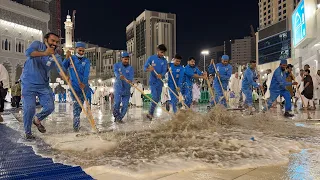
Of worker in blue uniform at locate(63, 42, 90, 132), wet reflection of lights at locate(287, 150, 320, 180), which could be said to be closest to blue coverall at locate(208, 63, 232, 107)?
worker in blue uniform at locate(63, 42, 90, 132)

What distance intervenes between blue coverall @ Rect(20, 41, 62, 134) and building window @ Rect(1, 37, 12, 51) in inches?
2175

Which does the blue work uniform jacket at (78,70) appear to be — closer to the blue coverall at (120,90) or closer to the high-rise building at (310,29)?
the blue coverall at (120,90)

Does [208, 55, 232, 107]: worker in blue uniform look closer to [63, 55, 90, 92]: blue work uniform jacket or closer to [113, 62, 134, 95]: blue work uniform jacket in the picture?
[113, 62, 134, 95]: blue work uniform jacket

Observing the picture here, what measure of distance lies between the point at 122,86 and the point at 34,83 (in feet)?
10.2

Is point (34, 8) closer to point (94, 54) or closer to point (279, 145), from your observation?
point (279, 145)

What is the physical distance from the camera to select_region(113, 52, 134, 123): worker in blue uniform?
8.08 m

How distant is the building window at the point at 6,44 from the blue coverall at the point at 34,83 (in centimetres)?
5524

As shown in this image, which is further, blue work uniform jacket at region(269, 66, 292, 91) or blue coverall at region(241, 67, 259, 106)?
blue coverall at region(241, 67, 259, 106)

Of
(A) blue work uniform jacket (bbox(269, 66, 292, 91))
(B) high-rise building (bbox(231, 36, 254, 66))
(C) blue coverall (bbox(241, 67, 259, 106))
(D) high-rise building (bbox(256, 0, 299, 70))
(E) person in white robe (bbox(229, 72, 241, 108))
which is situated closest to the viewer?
(A) blue work uniform jacket (bbox(269, 66, 292, 91))

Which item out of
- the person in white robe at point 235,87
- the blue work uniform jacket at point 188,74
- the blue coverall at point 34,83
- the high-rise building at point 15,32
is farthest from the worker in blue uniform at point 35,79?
the high-rise building at point 15,32

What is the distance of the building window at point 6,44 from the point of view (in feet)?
179

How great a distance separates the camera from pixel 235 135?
202 inches

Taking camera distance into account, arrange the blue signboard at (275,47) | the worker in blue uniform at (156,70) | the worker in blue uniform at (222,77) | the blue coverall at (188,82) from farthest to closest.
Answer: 1. the blue signboard at (275,47)
2. the worker in blue uniform at (222,77)
3. the blue coverall at (188,82)
4. the worker in blue uniform at (156,70)

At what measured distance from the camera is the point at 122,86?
8148 mm
